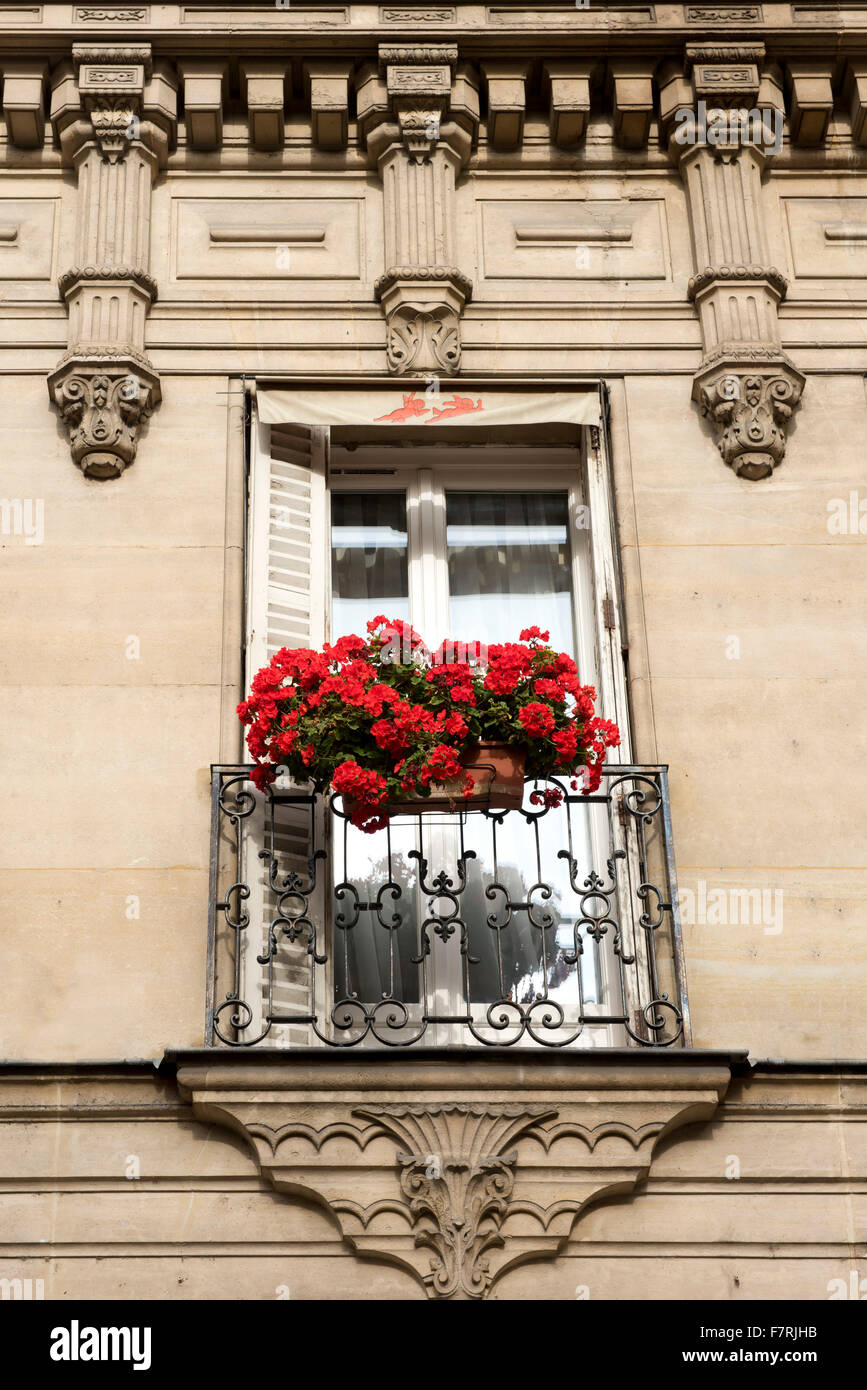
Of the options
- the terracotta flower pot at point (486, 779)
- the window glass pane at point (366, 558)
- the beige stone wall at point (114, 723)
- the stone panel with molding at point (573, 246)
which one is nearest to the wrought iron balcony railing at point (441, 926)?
the terracotta flower pot at point (486, 779)

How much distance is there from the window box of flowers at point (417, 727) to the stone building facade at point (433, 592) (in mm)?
391

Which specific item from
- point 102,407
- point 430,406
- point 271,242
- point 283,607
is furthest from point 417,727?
point 271,242

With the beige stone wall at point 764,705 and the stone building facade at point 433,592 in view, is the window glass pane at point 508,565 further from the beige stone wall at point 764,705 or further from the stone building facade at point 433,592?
the beige stone wall at point 764,705

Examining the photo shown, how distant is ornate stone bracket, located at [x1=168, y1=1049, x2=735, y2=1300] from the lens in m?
7.21

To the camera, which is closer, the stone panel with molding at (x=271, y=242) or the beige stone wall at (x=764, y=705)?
the beige stone wall at (x=764, y=705)

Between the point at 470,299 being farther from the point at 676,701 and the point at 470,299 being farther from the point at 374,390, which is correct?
the point at 676,701

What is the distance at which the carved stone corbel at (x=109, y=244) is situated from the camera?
8820 millimetres

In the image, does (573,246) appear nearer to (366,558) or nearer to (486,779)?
(366,558)

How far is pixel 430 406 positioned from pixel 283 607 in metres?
1.23

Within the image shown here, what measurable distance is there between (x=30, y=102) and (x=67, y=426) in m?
1.83

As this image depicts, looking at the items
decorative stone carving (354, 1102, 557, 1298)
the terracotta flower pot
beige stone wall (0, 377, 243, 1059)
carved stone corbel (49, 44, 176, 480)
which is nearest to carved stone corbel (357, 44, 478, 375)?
beige stone wall (0, 377, 243, 1059)

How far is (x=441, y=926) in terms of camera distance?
7.69 m

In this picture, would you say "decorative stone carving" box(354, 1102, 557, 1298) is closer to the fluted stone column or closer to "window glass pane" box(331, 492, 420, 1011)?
"window glass pane" box(331, 492, 420, 1011)

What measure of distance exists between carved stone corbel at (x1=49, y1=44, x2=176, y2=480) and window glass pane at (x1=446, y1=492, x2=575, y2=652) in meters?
1.61
